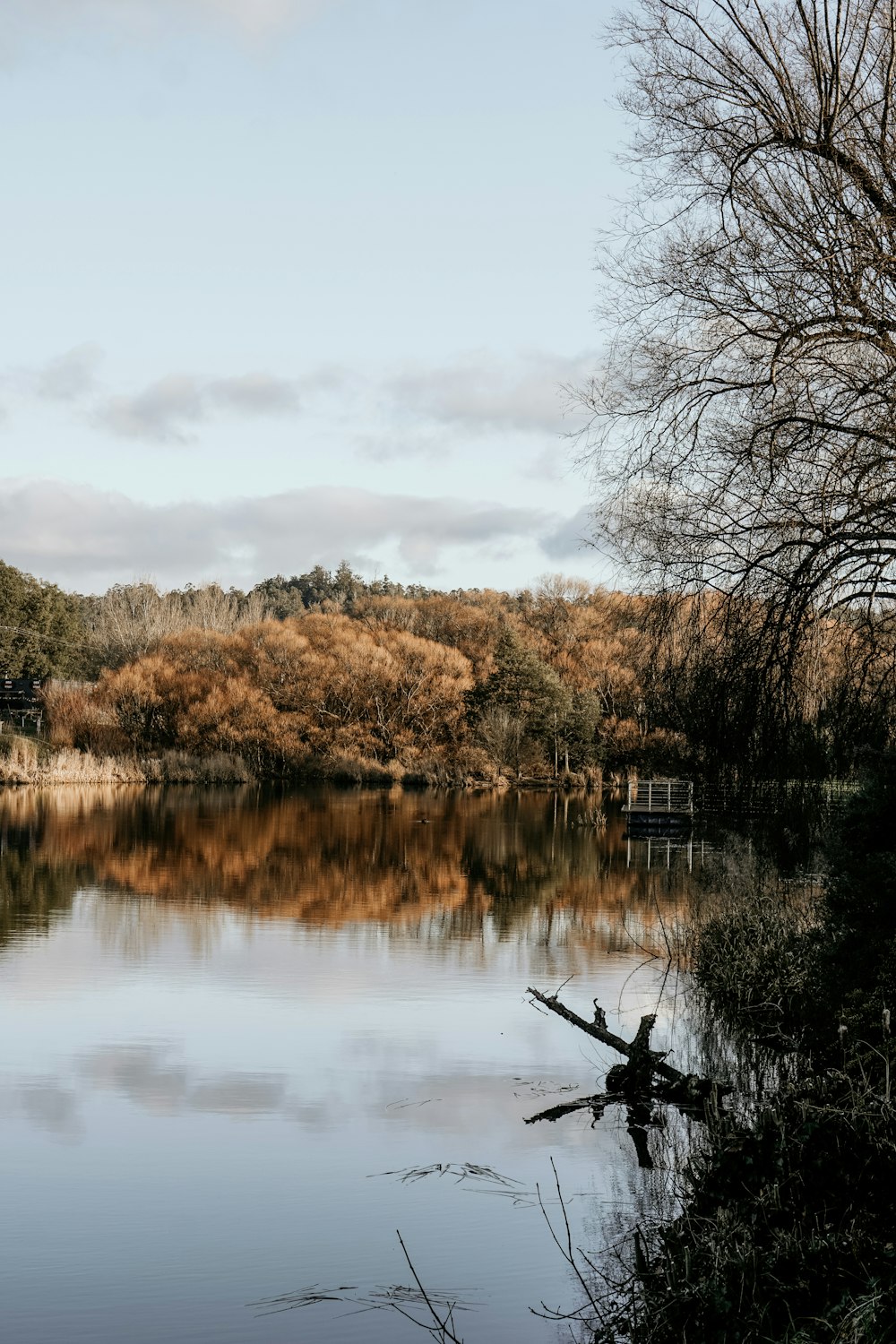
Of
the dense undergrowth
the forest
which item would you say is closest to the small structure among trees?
the forest

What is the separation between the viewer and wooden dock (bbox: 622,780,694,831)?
37.2 m

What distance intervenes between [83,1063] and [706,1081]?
5.46 m

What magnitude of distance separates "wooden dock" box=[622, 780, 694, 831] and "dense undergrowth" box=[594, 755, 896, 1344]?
89.1 feet

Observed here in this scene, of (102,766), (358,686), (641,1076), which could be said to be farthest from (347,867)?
(358,686)

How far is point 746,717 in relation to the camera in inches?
428

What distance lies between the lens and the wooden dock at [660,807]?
122ft

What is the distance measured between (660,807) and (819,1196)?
32.9m

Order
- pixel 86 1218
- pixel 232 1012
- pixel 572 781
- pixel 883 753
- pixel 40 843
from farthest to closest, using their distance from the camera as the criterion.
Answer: pixel 572 781, pixel 40 843, pixel 232 1012, pixel 883 753, pixel 86 1218

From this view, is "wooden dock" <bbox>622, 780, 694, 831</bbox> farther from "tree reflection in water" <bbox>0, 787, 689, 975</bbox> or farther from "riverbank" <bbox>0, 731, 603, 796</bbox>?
"riverbank" <bbox>0, 731, 603, 796</bbox>

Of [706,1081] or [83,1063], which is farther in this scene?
[83,1063]

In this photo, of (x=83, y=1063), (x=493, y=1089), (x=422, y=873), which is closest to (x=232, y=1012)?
(x=83, y=1063)

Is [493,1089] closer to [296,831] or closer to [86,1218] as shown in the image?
[86,1218]

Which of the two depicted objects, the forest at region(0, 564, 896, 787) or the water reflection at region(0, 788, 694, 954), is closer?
the water reflection at region(0, 788, 694, 954)

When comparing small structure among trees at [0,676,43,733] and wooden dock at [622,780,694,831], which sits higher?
small structure among trees at [0,676,43,733]
